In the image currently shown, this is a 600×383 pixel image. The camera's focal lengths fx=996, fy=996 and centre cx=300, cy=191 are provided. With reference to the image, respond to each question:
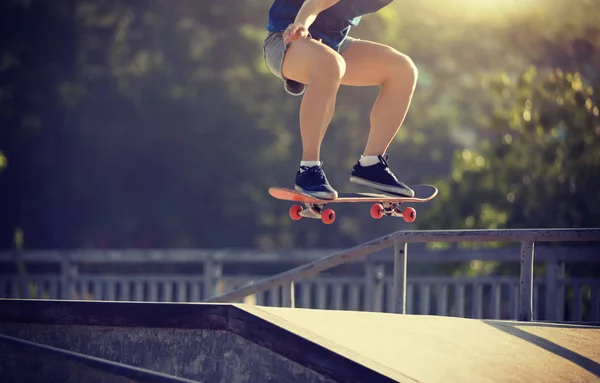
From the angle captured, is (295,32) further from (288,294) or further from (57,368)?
(288,294)

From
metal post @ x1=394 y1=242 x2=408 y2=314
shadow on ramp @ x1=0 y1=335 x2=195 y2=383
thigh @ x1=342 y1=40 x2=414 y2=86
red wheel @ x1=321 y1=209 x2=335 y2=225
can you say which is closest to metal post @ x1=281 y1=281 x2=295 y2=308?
metal post @ x1=394 y1=242 x2=408 y2=314

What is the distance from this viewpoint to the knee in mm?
6234

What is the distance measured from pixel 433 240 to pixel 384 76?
1552mm

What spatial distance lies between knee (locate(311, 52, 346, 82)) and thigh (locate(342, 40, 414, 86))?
38 centimetres

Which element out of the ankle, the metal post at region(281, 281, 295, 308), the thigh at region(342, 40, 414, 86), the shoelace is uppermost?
the thigh at region(342, 40, 414, 86)

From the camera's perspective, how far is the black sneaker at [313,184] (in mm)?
6641

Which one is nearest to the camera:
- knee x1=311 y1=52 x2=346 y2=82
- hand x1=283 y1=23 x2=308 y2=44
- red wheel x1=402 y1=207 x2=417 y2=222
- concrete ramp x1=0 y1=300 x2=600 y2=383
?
concrete ramp x1=0 y1=300 x2=600 y2=383

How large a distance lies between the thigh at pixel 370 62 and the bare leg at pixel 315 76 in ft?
1.08

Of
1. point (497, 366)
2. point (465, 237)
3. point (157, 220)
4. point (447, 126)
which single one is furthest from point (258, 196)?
point (497, 366)

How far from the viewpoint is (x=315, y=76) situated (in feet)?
20.7

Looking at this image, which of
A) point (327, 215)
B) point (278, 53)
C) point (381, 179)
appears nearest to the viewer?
point (278, 53)

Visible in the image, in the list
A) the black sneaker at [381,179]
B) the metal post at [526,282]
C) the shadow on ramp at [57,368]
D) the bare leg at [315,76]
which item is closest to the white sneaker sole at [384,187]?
the black sneaker at [381,179]

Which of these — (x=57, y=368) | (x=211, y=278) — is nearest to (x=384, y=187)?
(x=57, y=368)

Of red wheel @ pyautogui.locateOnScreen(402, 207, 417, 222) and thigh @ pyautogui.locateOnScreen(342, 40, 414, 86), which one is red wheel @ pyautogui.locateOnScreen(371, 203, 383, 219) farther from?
thigh @ pyautogui.locateOnScreen(342, 40, 414, 86)
